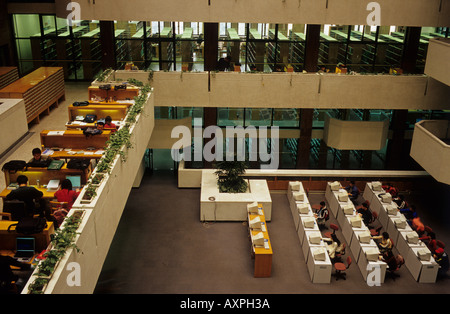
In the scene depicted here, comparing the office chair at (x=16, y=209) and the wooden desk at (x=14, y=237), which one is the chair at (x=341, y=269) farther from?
the office chair at (x=16, y=209)

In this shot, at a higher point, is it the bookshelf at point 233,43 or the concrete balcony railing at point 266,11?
the concrete balcony railing at point 266,11

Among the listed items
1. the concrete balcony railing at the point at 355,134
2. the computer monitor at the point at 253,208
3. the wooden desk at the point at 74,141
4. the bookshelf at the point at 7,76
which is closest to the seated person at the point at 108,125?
the wooden desk at the point at 74,141

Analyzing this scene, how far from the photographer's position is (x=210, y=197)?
17.5 metres

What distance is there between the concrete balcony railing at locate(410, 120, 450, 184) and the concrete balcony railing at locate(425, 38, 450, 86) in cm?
196

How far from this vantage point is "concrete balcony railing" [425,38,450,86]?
15.4 metres

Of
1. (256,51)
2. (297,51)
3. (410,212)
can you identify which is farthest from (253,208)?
(297,51)

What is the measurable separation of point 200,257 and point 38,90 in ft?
27.5

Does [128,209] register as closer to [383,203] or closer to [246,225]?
[246,225]

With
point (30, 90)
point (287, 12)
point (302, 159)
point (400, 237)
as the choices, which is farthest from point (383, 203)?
point (30, 90)

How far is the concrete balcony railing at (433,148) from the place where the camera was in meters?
15.4

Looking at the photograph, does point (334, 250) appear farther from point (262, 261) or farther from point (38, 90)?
point (38, 90)

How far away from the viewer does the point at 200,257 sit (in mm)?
15211

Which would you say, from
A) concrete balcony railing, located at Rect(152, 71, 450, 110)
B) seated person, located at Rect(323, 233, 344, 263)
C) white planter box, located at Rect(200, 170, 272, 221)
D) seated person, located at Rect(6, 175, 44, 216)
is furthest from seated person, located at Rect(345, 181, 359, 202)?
seated person, located at Rect(6, 175, 44, 216)

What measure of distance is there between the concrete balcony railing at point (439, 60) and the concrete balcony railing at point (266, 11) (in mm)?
1580
